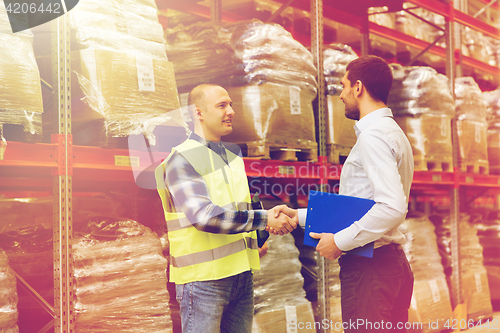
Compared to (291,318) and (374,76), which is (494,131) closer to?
(291,318)

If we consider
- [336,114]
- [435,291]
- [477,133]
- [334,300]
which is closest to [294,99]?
[336,114]

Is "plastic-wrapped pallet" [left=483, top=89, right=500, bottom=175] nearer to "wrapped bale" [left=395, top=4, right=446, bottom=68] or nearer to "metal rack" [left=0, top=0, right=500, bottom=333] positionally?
"metal rack" [left=0, top=0, right=500, bottom=333]

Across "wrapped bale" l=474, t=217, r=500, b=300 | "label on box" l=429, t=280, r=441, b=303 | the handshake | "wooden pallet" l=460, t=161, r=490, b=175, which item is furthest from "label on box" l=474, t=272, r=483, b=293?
the handshake

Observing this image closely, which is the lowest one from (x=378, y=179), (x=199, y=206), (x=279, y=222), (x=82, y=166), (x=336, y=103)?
(x=279, y=222)

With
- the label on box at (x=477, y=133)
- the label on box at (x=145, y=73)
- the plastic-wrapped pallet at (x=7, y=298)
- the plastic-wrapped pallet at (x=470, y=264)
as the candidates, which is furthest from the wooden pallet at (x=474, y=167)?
the plastic-wrapped pallet at (x=7, y=298)

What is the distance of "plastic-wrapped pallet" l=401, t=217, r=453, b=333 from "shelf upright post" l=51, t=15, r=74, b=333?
11.7 feet

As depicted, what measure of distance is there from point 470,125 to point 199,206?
4.59 metres

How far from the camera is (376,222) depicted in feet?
7.47

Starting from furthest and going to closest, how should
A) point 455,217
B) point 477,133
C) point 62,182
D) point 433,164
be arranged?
point 477,133
point 455,217
point 433,164
point 62,182

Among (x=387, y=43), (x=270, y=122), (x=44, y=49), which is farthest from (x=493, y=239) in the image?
(x=44, y=49)

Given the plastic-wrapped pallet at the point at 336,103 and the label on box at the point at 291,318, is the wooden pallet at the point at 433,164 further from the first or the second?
the label on box at the point at 291,318

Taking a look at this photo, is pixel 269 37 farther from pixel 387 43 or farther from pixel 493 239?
pixel 493 239

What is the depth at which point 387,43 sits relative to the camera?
669 cm

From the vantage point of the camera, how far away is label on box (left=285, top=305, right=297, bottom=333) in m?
3.67
